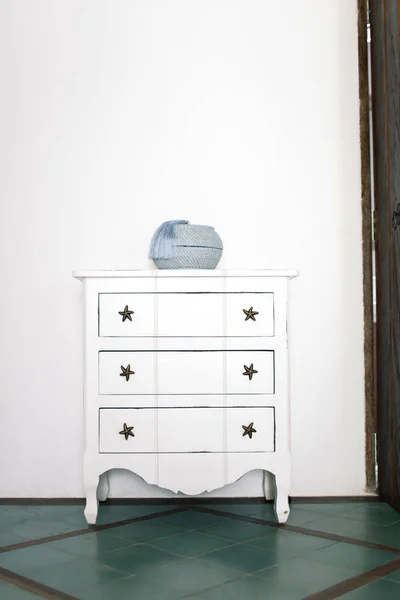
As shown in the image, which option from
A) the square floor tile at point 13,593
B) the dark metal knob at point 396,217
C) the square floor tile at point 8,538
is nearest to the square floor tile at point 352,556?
the square floor tile at point 13,593

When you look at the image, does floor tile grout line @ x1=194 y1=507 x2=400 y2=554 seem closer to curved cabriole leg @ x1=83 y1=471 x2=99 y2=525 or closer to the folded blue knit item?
curved cabriole leg @ x1=83 y1=471 x2=99 y2=525

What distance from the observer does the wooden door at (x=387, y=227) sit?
9.25ft

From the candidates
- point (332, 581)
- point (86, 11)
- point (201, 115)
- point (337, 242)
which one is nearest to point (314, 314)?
point (337, 242)

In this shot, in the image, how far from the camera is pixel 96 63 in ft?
10.3

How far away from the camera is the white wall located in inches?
122

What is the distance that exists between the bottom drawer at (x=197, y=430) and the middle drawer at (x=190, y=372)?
0.26ft

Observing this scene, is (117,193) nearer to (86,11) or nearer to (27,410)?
(86,11)

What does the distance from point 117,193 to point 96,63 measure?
1.97 feet

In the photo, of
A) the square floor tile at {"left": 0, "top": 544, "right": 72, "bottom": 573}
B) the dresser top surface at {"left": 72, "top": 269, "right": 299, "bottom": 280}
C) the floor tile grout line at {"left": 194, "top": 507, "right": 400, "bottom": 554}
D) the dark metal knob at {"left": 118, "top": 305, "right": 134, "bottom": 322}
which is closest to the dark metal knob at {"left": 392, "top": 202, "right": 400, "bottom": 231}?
the dresser top surface at {"left": 72, "top": 269, "right": 299, "bottom": 280}

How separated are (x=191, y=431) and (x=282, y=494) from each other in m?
0.43

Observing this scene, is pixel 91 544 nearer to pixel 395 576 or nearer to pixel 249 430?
pixel 249 430

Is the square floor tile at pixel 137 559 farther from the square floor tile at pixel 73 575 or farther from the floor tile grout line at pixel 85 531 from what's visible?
the floor tile grout line at pixel 85 531

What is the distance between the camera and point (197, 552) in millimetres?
2328

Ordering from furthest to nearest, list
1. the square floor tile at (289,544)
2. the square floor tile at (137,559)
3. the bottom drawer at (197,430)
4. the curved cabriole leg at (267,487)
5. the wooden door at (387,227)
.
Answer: the curved cabriole leg at (267,487), the wooden door at (387,227), the bottom drawer at (197,430), the square floor tile at (289,544), the square floor tile at (137,559)
